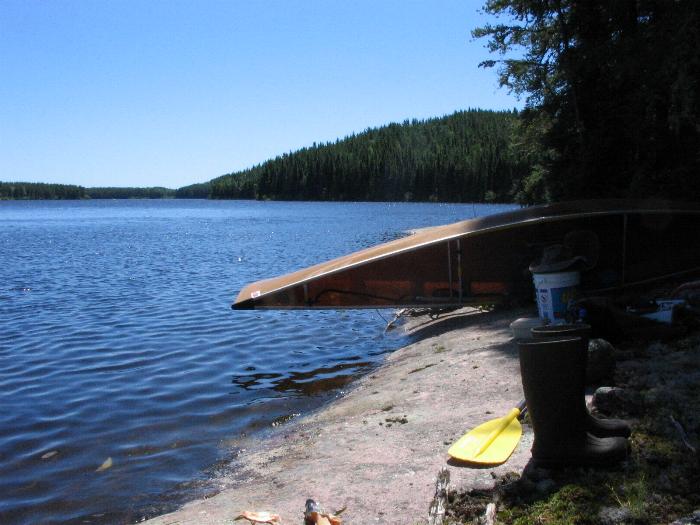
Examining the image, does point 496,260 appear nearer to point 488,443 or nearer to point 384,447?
point 384,447

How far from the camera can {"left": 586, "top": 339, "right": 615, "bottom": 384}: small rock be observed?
507cm

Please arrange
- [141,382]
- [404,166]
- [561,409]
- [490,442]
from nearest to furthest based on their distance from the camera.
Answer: [561,409] → [490,442] → [141,382] → [404,166]

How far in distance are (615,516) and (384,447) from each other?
2085 mm

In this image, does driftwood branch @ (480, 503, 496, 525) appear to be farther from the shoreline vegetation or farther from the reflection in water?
the shoreline vegetation

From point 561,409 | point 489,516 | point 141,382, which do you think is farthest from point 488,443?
point 141,382

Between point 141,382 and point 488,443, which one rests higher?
point 488,443

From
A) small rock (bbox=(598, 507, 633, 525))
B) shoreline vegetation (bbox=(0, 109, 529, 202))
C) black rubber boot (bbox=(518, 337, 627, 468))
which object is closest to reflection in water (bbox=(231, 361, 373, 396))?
black rubber boot (bbox=(518, 337, 627, 468))

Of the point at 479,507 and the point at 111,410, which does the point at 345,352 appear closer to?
the point at 111,410

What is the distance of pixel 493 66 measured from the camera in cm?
1809

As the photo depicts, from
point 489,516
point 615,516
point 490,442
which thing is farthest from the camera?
point 490,442

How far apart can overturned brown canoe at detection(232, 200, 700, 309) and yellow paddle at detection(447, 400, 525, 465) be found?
5.55 meters

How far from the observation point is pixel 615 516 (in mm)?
3170

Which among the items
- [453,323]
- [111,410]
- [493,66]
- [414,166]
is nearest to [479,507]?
[111,410]

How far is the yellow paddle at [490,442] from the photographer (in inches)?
161
